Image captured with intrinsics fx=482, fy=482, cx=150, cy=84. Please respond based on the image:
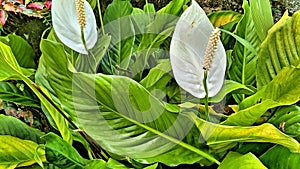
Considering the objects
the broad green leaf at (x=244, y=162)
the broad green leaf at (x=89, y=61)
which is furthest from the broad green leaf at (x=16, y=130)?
the broad green leaf at (x=244, y=162)

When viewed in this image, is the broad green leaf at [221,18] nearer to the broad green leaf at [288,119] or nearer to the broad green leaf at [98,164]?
the broad green leaf at [288,119]

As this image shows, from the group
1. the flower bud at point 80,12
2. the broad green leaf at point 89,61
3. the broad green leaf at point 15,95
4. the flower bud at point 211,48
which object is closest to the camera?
the flower bud at point 211,48

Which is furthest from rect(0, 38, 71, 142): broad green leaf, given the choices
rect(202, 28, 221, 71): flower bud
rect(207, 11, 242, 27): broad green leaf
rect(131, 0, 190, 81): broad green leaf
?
rect(207, 11, 242, 27): broad green leaf

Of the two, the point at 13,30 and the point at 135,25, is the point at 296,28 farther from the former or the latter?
the point at 13,30

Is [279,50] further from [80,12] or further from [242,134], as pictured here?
[80,12]

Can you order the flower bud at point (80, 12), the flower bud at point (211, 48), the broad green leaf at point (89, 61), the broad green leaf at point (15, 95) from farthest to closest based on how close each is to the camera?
the broad green leaf at point (15, 95) → the broad green leaf at point (89, 61) → the flower bud at point (80, 12) → the flower bud at point (211, 48)

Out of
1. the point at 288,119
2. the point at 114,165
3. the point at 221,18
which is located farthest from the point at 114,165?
the point at 221,18

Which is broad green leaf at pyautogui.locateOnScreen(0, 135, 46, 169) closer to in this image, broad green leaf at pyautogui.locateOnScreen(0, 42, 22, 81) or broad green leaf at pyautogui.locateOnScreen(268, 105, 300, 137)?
broad green leaf at pyautogui.locateOnScreen(0, 42, 22, 81)
